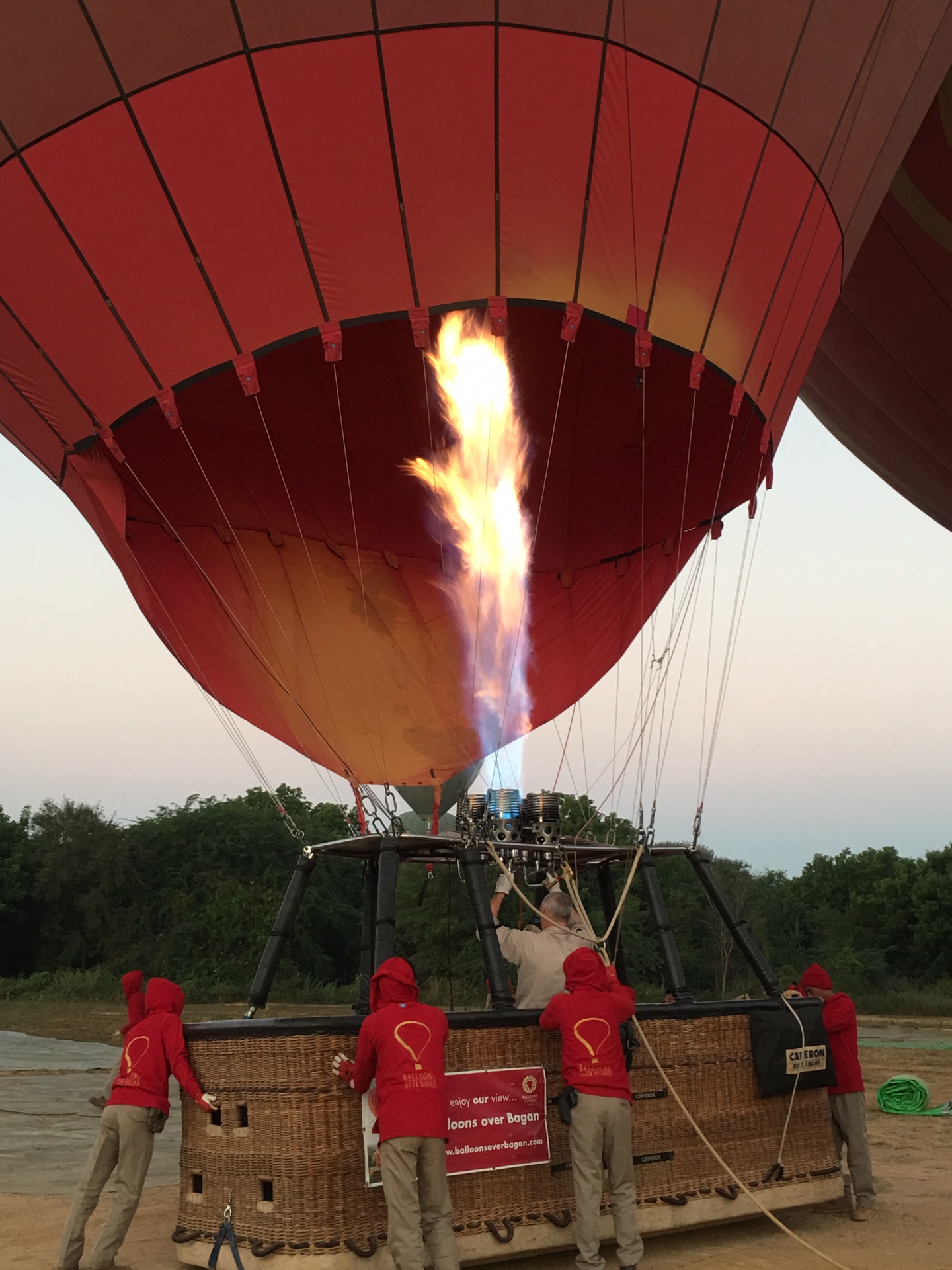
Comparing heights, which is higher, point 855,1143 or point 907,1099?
point 855,1143

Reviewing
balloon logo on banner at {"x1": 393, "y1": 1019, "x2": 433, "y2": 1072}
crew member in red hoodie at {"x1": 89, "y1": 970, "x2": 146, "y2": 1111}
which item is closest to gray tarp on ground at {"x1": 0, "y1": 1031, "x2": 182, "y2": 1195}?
crew member in red hoodie at {"x1": 89, "y1": 970, "x2": 146, "y2": 1111}

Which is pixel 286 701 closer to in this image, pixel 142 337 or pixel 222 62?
pixel 142 337

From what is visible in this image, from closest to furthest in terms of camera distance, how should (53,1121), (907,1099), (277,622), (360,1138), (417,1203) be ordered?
(417,1203), (360,1138), (277,622), (53,1121), (907,1099)

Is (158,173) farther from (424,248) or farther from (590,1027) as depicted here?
(590,1027)

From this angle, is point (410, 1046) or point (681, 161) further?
point (681, 161)

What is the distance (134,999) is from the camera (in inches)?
218

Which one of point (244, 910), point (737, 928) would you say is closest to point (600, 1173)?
point (737, 928)

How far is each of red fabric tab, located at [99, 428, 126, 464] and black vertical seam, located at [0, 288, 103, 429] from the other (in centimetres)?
4

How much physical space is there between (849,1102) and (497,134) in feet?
16.0

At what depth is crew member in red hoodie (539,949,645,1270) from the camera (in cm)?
435

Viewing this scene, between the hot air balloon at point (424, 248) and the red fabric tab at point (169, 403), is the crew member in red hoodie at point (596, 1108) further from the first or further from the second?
the red fabric tab at point (169, 403)

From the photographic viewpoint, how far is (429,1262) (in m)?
4.12

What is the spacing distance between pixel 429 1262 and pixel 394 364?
5.73 metres

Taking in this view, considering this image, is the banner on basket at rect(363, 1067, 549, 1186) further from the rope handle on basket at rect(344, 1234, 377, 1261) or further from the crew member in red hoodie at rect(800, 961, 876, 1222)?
the crew member in red hoodie at rect(800, 961, 876, 1222)
